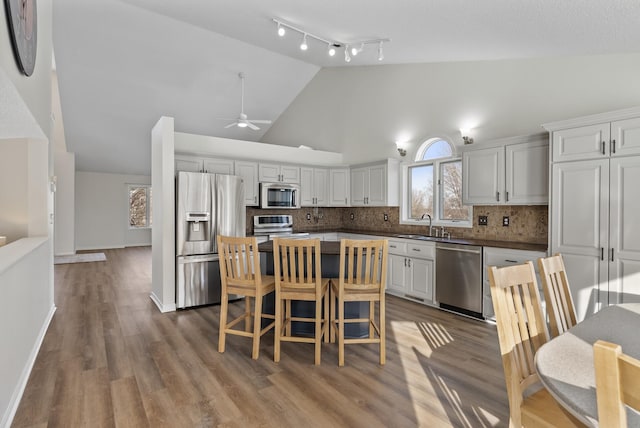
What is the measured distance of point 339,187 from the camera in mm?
6504

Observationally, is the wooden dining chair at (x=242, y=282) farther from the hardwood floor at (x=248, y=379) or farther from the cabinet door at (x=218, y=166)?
the cabinet door at (x=218, y=166)

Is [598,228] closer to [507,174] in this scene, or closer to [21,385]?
[507,174]

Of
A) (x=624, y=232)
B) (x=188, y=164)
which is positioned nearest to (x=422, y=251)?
(x=624, y=232)

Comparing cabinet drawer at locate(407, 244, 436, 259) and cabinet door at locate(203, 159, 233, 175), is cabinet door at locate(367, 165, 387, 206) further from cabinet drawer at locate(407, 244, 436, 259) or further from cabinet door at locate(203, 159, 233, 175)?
cabinet door at locate(203, 159, 233, 175)

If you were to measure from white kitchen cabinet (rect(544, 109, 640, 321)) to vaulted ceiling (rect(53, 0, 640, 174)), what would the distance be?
685 millimetres

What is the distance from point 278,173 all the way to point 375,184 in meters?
1.71

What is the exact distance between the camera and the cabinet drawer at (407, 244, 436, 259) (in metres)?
4.45

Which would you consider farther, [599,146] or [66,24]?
[66,24]

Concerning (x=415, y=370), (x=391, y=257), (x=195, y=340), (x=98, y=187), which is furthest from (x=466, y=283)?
→ (x=98, y=187)

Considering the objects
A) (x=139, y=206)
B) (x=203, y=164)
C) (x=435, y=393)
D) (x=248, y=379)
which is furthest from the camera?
(x=139, y=206)

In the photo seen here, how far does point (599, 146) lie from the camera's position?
300 cm

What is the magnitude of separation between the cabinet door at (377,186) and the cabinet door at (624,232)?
3.10 meters

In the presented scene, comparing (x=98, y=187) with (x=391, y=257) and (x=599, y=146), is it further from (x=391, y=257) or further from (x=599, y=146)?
(x=599, y=146)

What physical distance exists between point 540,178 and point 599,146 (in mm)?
659
